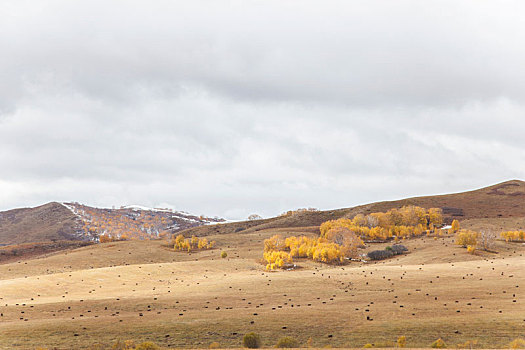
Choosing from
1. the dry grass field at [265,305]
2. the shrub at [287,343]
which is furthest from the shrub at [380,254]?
the shrub at [287,343]

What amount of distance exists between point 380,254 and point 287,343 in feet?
259

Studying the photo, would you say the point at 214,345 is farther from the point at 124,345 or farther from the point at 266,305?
the point at 266,305

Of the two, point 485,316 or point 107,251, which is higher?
point 107,251

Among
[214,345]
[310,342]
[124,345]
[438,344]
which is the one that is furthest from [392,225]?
[124,345]

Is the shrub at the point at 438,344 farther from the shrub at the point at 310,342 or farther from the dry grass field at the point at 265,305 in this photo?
the shrub at the point at 310,342

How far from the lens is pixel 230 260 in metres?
109

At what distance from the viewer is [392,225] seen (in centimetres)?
15875

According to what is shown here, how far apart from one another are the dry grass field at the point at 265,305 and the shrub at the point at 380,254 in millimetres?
13316

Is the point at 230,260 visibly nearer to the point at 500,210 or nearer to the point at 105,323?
the point at 105,323

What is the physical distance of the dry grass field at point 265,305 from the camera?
136ft

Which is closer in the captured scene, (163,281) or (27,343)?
→ (27,343)

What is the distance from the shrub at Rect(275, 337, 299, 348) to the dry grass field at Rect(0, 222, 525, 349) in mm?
1791

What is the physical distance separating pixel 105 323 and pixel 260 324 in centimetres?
1494

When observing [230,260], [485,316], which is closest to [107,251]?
[230,260]
